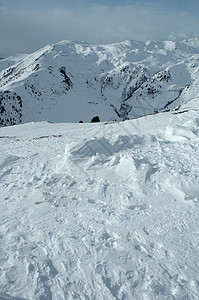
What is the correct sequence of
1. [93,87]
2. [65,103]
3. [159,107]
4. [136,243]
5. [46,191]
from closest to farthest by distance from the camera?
[136,243], [46,191], [65,103], [159,107], [93,87]

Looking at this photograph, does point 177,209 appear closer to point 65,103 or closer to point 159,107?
point 65,103

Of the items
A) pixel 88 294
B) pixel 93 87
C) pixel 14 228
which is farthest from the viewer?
pixel 93 87

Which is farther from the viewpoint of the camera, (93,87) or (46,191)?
(93,87)

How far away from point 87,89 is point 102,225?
439ft

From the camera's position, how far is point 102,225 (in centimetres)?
570

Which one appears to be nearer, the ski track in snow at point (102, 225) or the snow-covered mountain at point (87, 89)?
the ski track in snow at point (102, 225)

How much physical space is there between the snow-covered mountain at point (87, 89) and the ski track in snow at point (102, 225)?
76.0m

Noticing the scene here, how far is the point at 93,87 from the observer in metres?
140

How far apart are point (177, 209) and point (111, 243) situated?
2.21 metres

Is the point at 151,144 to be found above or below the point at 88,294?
above

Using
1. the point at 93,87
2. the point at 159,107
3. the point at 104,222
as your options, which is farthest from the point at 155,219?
the point at 93,87

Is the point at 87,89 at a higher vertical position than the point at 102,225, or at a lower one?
lower

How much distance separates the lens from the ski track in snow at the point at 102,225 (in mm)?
4250

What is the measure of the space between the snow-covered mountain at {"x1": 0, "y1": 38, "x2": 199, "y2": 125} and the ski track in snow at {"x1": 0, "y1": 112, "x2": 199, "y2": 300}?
249ft
